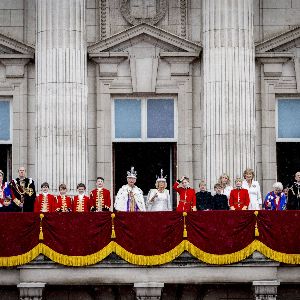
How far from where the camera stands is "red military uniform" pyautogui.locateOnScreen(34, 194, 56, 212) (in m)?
47.4

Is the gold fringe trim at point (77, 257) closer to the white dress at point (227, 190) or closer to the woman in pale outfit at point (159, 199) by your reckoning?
the woman in pale outfit at point (159, 199)

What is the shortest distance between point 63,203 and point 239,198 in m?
5.39

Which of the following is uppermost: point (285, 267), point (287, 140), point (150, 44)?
point (150, 44)

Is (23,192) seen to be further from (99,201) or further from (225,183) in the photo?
(225,183)

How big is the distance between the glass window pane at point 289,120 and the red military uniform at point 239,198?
703 cm

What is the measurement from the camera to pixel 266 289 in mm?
46125

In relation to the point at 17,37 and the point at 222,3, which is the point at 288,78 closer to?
the point at 222,3

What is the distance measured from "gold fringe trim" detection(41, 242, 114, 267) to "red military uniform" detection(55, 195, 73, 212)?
171 cm

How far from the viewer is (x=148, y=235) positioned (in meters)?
46.7

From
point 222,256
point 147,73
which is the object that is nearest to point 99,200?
point 222,256

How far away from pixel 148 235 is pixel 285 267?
13.8ft

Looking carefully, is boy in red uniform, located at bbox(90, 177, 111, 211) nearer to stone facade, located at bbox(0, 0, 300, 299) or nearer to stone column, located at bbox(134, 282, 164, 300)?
stone column, located at bbox(134, 282, 164, 300)

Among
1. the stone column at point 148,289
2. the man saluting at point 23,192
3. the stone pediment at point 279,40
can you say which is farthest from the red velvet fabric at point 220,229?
the stone pediment at point 279,40

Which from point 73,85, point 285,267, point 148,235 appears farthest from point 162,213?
point 73,85
